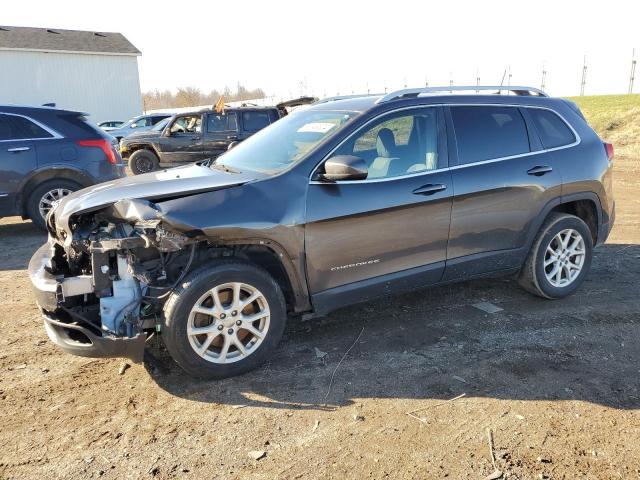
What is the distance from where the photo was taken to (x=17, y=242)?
7.39 metres

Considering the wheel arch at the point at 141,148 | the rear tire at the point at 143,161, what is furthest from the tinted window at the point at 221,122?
the rear tire at the point at 143,161

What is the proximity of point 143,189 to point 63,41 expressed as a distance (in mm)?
33500

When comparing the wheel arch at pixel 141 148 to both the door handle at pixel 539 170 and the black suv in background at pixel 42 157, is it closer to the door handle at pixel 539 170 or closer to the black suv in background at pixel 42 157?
the black suv in background at pixel 42 157

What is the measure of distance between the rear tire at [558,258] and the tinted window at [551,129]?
2.12 feet

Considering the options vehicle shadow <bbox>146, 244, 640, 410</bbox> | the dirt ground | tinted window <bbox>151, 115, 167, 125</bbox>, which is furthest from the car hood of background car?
vehicle shadow <bbox>146, 244, 640, 410</bbox>

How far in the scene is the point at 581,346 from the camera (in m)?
3.95

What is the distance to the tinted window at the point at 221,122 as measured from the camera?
13.5 meters

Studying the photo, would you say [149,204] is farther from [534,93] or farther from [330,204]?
[534,93]

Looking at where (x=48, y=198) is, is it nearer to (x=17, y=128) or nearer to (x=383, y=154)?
(x=17, y=128)

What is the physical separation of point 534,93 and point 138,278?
3853 millimetres

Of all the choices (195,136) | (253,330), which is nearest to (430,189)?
(253,330)

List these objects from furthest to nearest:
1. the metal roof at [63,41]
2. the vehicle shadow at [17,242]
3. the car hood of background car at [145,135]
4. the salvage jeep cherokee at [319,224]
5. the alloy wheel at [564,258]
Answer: the metal roof at [63,41] → the car hood of background car at [145,135] → the vehicle shadow at [17,242] → the alloy wheel at [564,258] → the salvage jeep cherokee at [319,224]

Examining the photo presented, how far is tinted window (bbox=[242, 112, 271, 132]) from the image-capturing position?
13.5m

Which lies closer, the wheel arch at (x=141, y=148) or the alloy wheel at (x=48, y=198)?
the alloy wheel at (x=48, y=198)
